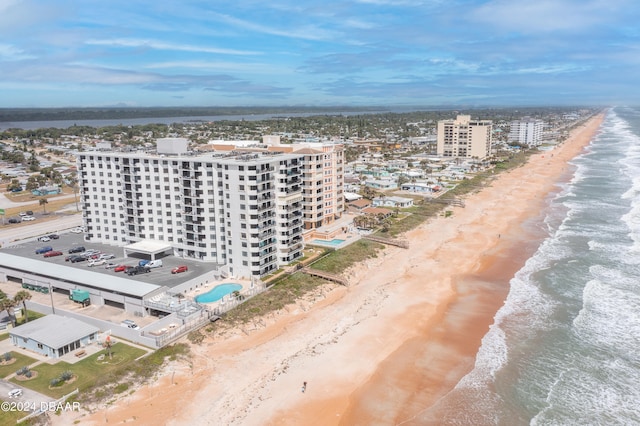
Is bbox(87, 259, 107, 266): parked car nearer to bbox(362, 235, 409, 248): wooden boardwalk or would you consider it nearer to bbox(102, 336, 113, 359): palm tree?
bbox(102, 336, 113, 359): palm tree

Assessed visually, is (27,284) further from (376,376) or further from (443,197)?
(443,197)

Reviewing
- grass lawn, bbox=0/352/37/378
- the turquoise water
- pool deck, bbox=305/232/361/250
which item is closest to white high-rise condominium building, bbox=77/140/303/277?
pool deck, bbox=305/232/361/250

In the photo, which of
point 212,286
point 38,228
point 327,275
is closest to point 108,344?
point 212,286

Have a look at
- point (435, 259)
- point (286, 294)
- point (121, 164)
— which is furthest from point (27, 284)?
point (435, 259)

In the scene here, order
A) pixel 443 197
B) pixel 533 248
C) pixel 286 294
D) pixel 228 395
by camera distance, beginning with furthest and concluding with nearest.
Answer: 1. pixel 443 197
2. pixel 533 248
3. pixel 286 294
4. pixel 228 395

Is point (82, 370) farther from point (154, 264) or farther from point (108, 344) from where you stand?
point (154, 264)

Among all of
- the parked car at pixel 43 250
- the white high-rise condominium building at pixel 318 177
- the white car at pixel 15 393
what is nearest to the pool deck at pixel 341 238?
the white high-rise condominium building at pixel 318 177
